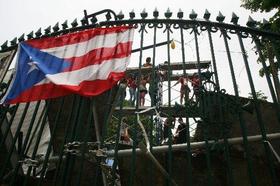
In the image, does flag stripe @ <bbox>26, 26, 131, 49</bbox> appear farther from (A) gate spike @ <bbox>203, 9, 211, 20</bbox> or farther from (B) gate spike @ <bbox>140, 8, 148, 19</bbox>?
(A) gate spike @ <bbox>203, 9, 211, 20</bbox>

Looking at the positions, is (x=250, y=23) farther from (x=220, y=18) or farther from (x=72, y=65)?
(x=72, y=65)

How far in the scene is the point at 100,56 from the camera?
3926 millimetres

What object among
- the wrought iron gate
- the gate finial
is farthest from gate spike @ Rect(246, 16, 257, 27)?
the gate finial

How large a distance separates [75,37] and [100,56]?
0.54 meters

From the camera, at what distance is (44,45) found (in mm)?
4367

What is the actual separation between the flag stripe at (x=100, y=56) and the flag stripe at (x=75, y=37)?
9.5 inches

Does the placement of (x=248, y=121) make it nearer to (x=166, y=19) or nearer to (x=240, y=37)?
(x=240, y=37)

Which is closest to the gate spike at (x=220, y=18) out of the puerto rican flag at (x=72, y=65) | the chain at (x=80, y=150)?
the puerto rican flag at (x=72, y=65)

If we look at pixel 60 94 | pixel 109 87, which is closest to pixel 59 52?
pixel 60 94

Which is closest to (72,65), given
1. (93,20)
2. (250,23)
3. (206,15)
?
(93,20)

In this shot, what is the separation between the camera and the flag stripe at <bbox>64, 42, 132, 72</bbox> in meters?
3.89

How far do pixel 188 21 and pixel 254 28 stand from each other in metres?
0.78

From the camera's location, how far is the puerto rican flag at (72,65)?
371cm

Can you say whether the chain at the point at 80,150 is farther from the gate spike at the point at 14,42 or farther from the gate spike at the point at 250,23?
the gate spike at the point at 250,23
